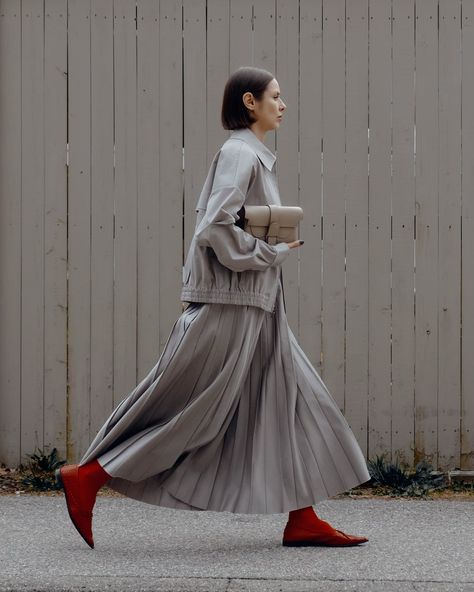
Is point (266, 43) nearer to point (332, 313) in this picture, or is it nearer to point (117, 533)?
point (332, 313)

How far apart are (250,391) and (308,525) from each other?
0.59 m

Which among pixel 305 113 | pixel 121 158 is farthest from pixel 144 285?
pixel 305 113

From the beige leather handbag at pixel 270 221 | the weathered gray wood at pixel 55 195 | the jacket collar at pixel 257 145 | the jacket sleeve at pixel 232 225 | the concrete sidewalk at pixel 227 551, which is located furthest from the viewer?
the weathered gray wood at pixel 55 195

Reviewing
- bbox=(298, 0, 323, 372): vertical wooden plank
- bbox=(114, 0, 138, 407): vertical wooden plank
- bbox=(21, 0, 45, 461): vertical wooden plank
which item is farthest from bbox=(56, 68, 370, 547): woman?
bbox=(21, 0, 45, 461): vertical wooden plank

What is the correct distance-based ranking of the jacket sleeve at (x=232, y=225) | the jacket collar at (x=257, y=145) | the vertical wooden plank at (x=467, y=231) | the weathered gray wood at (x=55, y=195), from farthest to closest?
1. the weathered gray wood at (x=55, y=195)
2. the vertical wooden plank at (x=467, y=231)
3. the jacket collar at (x=257, y=145)
4. the jacket sleeve at (x=232, y=225)

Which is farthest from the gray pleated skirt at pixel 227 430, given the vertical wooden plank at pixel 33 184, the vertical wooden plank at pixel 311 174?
the vertical wooden plank at pixel 33 184

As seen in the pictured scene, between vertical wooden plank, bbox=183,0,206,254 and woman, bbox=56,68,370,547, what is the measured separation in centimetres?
166

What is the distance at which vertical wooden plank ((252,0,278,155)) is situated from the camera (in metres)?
6.61

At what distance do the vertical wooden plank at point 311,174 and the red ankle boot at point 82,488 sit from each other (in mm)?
2071

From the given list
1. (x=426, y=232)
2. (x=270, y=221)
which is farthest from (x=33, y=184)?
(x=270, y=221)

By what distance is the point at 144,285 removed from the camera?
6.61 meters

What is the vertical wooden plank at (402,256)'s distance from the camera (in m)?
6.57

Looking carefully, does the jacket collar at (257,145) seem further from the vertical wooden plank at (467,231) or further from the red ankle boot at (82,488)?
the vertical wooden plank at (467,231)

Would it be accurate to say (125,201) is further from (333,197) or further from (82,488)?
(82,488)
